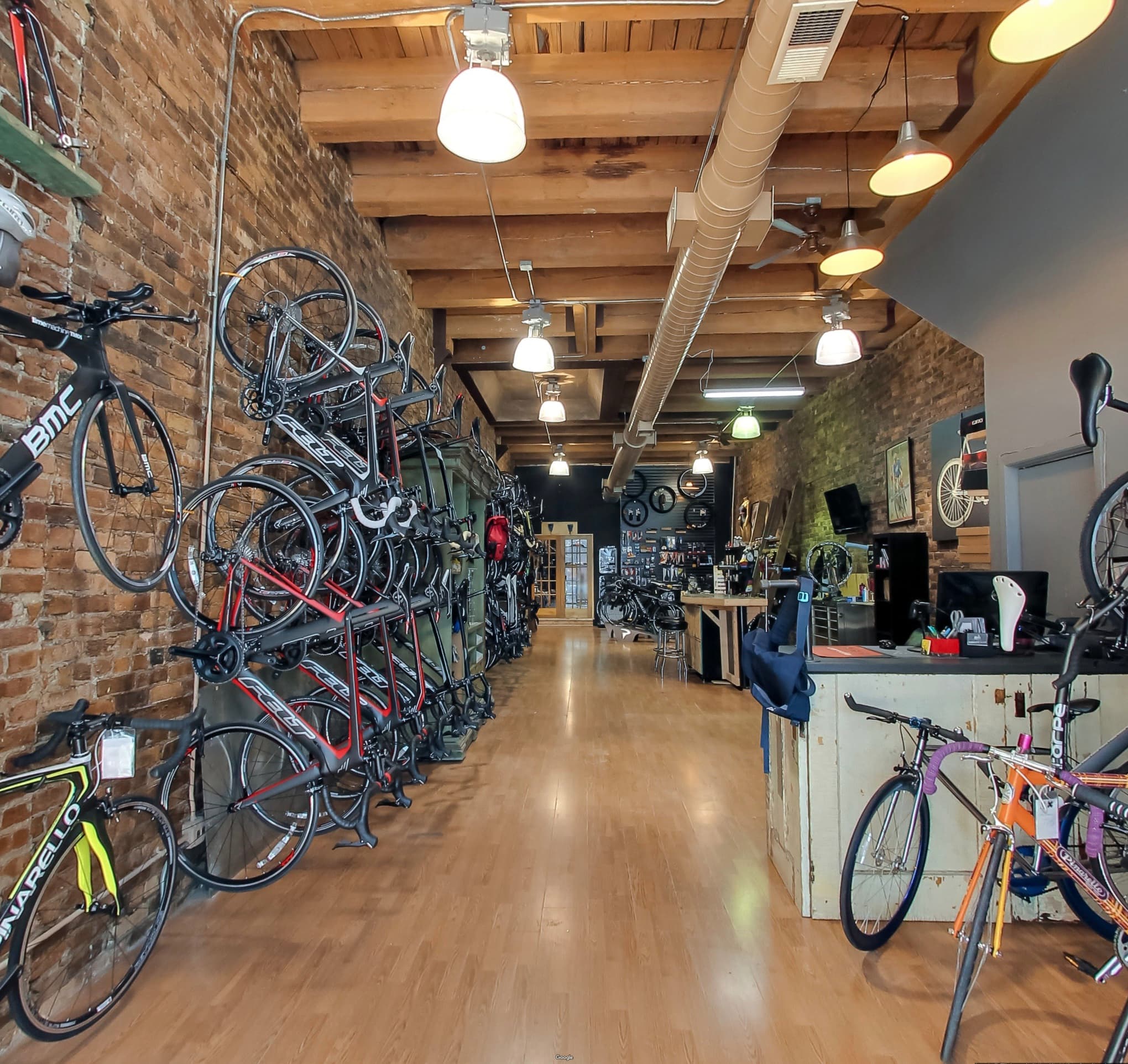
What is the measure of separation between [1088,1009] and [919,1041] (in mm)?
605

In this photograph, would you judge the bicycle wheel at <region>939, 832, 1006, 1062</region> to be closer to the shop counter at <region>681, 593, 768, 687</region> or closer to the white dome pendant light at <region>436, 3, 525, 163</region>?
the white dome pendant light at <region>436, 3, 525, 163</region>

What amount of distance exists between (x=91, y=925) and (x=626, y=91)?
4334 mm

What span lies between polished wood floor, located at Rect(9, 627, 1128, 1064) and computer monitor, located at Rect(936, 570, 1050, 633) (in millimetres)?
1289

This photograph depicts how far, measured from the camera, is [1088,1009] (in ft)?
6.57

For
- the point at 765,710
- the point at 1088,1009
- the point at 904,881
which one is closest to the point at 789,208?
the point at 765,710

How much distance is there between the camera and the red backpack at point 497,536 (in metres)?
6.43

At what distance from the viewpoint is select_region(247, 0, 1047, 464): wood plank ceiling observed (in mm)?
3396

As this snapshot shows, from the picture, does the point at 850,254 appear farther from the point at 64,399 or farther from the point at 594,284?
the point at 64,399

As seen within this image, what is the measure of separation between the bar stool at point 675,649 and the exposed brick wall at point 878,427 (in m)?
2.35

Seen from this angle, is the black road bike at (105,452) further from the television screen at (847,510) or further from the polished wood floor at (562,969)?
the television screen at (847,510)

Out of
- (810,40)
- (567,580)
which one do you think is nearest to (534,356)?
(810,40)

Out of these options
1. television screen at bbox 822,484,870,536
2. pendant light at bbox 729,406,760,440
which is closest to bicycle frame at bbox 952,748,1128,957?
television screen at bbox 822,484,870,536

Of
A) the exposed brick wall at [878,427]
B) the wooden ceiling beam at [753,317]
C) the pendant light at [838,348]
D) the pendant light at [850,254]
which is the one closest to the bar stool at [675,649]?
the exposed brick wall at [878,427]

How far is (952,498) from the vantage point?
582 centimetres
